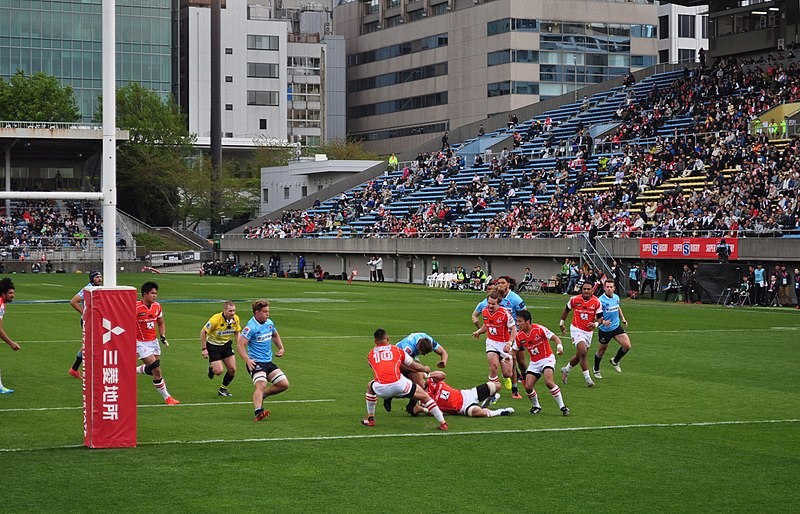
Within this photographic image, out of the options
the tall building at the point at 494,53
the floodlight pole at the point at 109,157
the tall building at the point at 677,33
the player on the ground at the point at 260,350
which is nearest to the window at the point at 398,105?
the tall building at the point at 494,53

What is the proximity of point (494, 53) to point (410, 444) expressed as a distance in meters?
97.8

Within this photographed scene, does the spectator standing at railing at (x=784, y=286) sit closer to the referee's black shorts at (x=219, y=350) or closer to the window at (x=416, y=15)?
the referee's black shorts at (x=219, y=350)

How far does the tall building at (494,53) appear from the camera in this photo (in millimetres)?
110562

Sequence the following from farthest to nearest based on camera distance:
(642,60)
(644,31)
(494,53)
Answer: (642,60)
(644,31)
(494,53)

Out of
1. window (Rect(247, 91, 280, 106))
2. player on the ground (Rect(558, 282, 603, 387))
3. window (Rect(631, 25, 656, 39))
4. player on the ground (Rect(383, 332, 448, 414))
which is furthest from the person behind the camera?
window (Rect(247, 91, 280, 106))

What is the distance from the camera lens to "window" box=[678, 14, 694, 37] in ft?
419

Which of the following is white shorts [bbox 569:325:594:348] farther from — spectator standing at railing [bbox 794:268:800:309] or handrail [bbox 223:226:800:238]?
handrail [bbox 223:226:800:238]

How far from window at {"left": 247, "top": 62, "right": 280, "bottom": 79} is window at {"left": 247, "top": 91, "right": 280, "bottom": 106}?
1794 mm

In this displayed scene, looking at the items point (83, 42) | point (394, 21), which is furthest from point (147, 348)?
point (394, 21)

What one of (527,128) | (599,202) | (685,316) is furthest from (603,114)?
(685,316)

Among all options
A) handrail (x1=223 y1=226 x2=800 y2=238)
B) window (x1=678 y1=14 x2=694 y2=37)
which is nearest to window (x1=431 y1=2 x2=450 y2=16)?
window (x1=678 y1=14 x2=694 y2=37)

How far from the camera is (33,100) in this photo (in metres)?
109

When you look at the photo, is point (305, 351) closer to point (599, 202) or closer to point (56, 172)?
point (599, 202)

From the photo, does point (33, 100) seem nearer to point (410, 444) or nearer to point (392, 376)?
point (392, 376)
